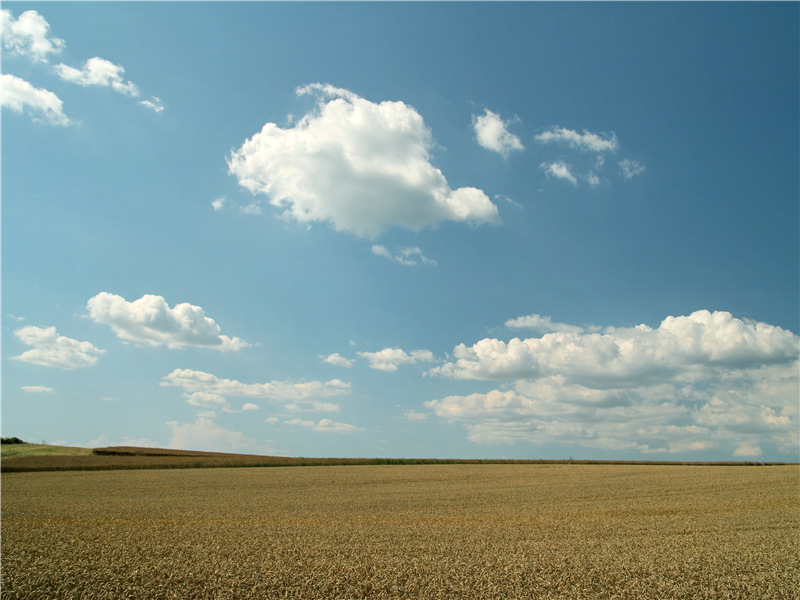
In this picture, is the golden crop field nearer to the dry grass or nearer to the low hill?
the low hill

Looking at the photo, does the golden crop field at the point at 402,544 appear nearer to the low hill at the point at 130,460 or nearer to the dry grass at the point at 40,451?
the low hill at the point at 130,460

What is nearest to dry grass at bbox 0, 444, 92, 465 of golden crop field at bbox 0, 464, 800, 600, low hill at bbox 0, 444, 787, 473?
low hill at bbox 0, 444, 787, 473

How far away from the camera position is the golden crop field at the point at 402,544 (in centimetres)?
984

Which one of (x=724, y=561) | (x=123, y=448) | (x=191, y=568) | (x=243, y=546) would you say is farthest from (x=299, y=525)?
(x=123, y=448)

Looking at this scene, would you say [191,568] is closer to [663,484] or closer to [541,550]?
[541,550]

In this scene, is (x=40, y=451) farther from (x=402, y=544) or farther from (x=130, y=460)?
(x=402, y=544)

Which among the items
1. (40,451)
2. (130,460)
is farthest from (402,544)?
(40,451)

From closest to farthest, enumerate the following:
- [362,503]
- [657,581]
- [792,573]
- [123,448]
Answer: [657,581], [792,573], [362,503], [123,448]

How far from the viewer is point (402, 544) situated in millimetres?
13117

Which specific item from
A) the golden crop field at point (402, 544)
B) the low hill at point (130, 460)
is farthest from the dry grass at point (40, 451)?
the golden crop field at point (402, 544)

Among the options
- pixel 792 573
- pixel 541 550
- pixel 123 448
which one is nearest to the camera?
pixel 792 573

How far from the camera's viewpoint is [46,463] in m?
42.3

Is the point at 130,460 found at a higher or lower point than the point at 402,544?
lower

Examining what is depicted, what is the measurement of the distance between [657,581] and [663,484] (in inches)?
913
